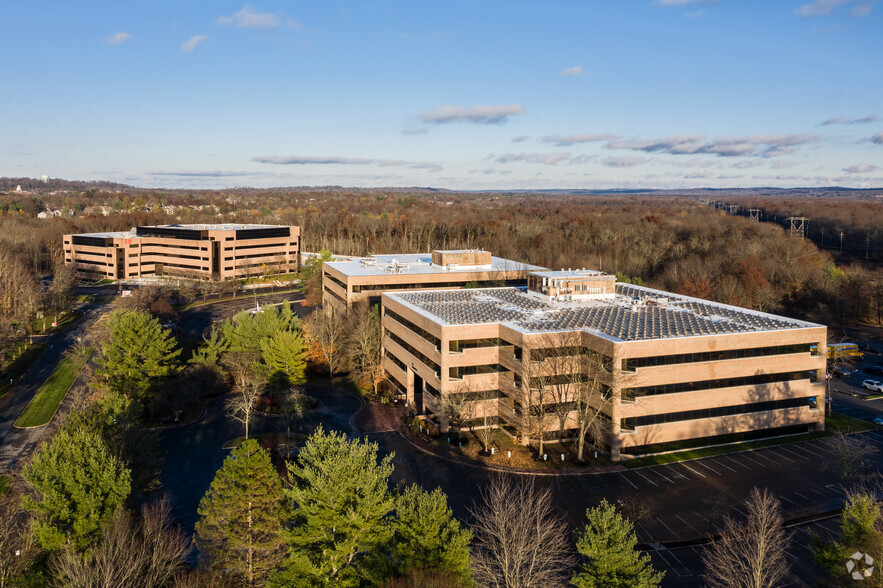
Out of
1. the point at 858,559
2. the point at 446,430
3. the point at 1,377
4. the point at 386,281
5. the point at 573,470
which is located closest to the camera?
the point at 858,559

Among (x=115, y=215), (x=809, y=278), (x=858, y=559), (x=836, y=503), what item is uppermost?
(x=115, y=215)

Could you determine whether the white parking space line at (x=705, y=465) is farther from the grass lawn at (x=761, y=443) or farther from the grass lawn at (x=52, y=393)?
the grass lawn at (x=52, y=393)

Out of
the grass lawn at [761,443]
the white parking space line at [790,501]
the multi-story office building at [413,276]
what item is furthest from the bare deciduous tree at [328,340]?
the white parking space line at [790,501]

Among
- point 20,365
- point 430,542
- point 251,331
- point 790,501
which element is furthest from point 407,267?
point 430,542

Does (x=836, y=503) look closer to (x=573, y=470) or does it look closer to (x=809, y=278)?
(x=573, y=470)

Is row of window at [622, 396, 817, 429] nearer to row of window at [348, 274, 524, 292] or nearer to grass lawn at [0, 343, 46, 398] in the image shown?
row of window at [348, 274, 524, 292]

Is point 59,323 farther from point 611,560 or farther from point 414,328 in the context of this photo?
point 611,560

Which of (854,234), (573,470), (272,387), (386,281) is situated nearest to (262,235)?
(386,281)

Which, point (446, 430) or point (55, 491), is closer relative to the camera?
point (55, 491)
